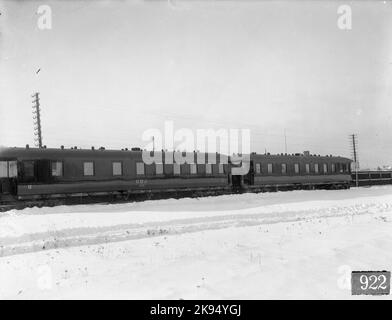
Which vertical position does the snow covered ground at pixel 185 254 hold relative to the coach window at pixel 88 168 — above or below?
below

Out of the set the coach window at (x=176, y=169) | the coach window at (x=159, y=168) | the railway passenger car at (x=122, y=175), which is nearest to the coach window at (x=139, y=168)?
the railway passenger car at (x=122, y=175)

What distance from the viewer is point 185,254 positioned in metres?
10.7

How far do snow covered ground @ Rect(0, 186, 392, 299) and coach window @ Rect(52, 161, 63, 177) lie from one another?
10.5ft

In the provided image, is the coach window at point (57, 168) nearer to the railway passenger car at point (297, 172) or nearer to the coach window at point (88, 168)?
the coach window at point (88, 168)

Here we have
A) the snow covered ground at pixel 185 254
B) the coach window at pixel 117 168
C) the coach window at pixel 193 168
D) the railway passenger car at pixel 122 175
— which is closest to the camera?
the snow covered ground at pixel 185 254

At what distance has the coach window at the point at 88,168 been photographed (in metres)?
23.5

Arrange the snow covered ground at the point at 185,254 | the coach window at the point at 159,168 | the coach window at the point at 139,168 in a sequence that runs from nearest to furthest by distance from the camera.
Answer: the snow covered ground at the point at 185,254
the coach window at the point at 139,168
the coach window at the point at 159,168

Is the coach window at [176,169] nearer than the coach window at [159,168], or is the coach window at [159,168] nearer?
the coach window at [159,168]

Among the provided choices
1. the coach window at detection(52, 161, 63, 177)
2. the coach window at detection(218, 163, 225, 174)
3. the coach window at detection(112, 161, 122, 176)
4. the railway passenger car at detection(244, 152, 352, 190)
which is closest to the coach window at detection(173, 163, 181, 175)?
the coach window at detection(218, 163, 225, 174)

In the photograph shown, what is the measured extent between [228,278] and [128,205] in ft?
50.2

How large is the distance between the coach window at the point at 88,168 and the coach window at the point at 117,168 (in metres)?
1.41

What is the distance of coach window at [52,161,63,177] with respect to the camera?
2219 centimetres

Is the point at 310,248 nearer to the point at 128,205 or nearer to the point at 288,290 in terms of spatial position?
the point at 288,290
